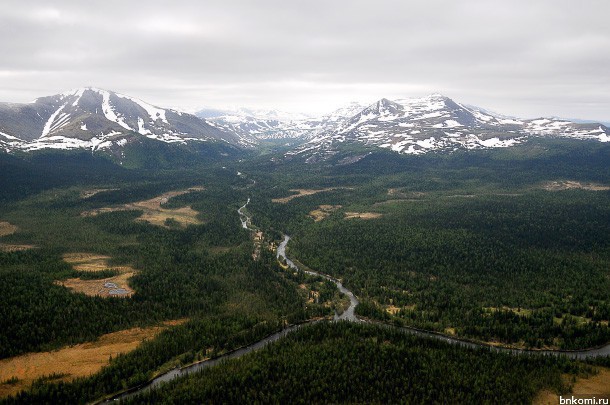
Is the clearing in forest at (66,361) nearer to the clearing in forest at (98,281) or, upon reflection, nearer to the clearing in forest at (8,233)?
the clearing in forest at (98,281)

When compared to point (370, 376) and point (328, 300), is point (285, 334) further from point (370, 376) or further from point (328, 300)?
point (370, 376)

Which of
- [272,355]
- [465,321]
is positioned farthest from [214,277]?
[465,321]

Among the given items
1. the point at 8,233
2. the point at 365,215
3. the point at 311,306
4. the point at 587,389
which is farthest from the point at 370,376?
the point at 8,233

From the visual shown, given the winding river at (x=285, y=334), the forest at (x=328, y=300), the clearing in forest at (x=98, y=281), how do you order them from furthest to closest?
the clearing in forest at (x=98, y=281) → the winding river at (x=285, y=334) → the forest at (x=328, y=300)

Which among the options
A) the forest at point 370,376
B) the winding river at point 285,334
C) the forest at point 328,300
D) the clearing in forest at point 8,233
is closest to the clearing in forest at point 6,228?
the clearing in forest at point 8,233

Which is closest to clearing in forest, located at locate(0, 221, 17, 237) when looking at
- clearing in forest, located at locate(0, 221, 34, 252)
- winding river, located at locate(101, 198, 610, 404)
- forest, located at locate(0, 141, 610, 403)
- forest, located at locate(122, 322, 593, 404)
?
clearing in forest, located at locate(0, 221, 34, 252)

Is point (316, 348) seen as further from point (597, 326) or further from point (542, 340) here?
point (597, 326)
